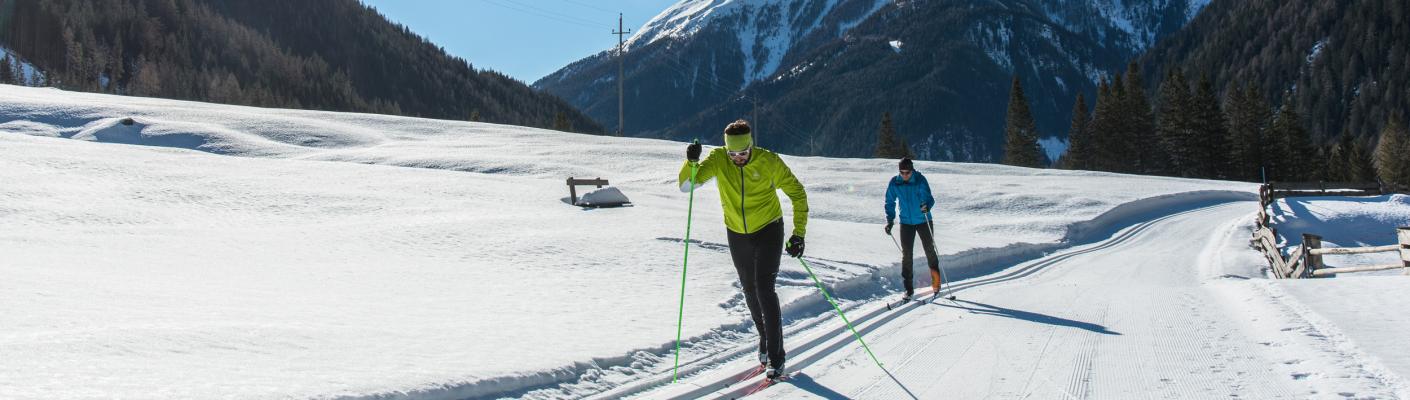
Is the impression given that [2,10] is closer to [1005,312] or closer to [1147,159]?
[1147,159]

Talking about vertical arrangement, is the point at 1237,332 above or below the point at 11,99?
below

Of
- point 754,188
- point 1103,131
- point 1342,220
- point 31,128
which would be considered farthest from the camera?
point 1103,131

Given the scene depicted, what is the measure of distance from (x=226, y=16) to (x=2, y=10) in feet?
106

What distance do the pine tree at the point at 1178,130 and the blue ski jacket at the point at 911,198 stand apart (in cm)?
6133

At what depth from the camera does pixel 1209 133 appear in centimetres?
6206

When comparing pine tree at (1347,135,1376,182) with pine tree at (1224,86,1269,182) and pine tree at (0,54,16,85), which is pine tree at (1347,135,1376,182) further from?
pine tree at (0,54,16,85)

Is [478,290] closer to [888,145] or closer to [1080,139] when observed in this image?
[888,145]

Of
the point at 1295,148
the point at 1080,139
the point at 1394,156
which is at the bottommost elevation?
the point at 1394,156

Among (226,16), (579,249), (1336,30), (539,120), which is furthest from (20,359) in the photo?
(1336,30)

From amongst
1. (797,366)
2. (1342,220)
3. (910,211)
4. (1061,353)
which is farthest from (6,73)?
(1061,353)

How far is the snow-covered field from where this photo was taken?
5258 mm

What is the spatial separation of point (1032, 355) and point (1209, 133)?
65.4 m

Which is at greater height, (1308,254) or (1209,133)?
(1209,133)

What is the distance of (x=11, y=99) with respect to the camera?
35.1 meters
